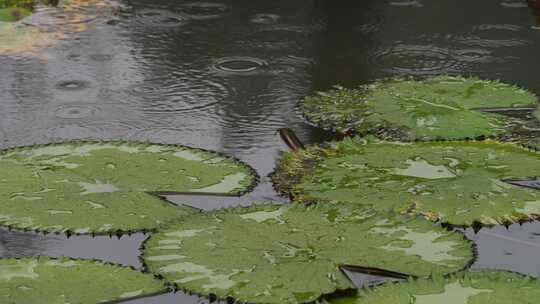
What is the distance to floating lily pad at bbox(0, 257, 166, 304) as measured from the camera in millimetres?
2354

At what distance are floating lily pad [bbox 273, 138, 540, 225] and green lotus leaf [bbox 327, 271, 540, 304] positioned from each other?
386 millimetres

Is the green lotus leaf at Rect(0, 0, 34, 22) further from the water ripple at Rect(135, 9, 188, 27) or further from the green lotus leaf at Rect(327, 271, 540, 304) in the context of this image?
the green lotus leaf at Rect(327, 271, 540, 304)

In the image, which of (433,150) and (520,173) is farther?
(433,150)

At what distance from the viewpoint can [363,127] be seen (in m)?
3.51

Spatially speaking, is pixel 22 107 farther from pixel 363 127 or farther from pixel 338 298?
pixel 338 298

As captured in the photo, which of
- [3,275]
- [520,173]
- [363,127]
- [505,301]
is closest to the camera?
[505,301]

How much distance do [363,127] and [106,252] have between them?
1156 millimetres

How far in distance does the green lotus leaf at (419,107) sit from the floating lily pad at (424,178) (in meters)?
0.14

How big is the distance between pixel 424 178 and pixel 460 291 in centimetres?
72

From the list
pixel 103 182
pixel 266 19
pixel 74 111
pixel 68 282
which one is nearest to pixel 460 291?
pixel 68 282

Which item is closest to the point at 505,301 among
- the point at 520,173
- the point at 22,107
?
the point at 520,173

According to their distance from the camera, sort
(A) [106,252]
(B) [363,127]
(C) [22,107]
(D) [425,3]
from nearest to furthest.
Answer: (A) [106,252] → (B) [363,127] → (C) [22,107] → (D) [425,3]

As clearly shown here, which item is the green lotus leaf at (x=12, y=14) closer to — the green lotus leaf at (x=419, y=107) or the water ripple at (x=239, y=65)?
the water ripple at (x=239, y=65)

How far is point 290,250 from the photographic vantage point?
2.54 meters
